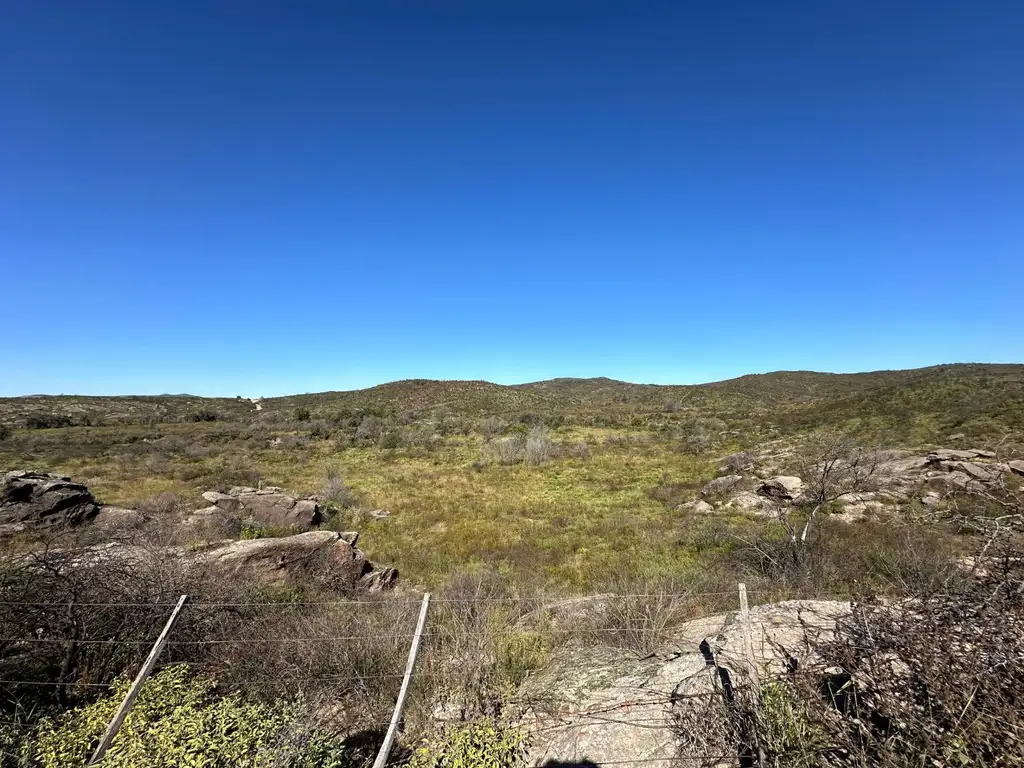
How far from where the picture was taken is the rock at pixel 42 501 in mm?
Answer: 13672

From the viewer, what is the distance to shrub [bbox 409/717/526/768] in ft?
13.7

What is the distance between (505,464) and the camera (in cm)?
2919

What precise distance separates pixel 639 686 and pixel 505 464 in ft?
78.4

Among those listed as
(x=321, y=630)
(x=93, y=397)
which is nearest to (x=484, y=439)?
(x=321, y=630)

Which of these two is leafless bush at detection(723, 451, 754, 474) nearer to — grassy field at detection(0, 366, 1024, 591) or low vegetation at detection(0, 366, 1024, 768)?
low vegetation at detection(0, 366, 1024, 768)

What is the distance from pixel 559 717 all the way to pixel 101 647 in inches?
207

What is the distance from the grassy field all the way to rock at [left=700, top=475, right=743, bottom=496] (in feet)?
3.97

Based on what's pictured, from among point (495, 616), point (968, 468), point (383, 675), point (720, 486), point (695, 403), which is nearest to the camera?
point (383, 675)

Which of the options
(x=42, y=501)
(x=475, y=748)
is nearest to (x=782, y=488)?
(x=475, y=748)

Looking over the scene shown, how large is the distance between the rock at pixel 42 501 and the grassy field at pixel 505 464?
313 cm

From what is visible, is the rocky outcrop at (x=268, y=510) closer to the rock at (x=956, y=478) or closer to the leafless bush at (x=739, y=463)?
the leafless bush at (x=739, y=463)

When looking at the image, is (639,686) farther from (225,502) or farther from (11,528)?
(11,528)

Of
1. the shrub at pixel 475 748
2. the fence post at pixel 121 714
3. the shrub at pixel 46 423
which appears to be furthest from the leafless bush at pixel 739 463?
the shrub at pixel 46 423

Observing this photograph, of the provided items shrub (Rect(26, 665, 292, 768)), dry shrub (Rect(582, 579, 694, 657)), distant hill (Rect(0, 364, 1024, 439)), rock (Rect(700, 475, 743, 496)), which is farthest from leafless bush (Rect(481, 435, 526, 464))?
shrub (Rect(26, 665, 292, 768))
